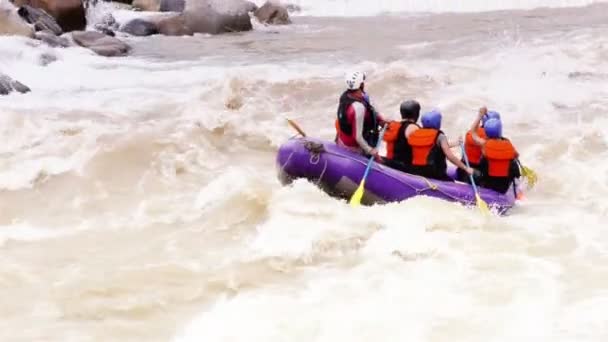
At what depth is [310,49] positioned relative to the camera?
51.1ft

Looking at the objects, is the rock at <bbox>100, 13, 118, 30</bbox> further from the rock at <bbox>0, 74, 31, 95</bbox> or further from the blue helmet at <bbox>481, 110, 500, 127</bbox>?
the blue helmet at <bbox>481, 110, 500, 127</bbox>

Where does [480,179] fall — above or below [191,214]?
above

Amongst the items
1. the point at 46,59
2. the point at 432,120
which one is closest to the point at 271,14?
the point at 46,59

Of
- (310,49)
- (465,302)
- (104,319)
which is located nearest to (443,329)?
(465,302)

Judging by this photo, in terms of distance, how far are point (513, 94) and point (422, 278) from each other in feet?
21.1

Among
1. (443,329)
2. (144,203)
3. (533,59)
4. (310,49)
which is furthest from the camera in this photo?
(310,49)

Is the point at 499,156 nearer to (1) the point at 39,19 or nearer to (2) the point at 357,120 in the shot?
(2) the point at 357,120

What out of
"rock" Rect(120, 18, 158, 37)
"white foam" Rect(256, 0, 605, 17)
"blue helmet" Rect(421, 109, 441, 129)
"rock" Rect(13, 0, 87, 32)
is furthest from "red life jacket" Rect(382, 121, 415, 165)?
"white foam" Rect(256, 0, 605, 17)

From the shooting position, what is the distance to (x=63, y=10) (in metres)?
16.4

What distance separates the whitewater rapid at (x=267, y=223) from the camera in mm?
4250

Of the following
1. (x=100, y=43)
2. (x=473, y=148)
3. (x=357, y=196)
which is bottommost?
(x=100, y=43)

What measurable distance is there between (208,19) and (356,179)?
42.9ft

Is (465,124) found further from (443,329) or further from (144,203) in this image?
(443,329)

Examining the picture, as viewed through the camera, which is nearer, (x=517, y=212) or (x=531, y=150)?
(x=517, y=212)
